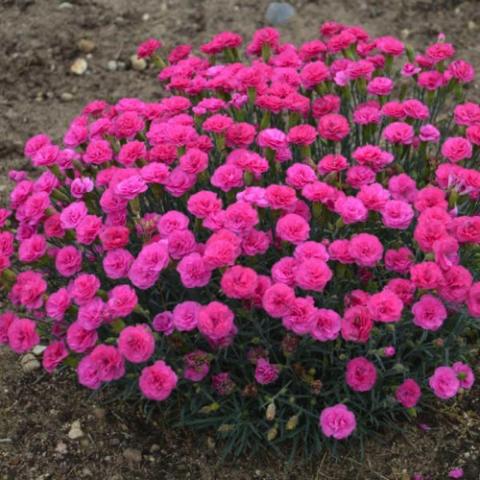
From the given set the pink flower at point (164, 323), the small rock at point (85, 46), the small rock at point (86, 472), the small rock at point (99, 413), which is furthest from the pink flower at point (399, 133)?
the small rock at point (85, 46)

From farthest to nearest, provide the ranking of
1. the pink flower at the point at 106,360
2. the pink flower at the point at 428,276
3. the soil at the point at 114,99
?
the soil at the point at 114,99, the pink flower at the point at 106,360, the pink flower at the point at 428,276

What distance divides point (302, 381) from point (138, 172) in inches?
37.5

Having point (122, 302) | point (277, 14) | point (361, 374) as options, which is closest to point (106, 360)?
point (122, 302)

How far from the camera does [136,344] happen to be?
2.18 metres

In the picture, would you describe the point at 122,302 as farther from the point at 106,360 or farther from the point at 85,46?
the point at 85,46

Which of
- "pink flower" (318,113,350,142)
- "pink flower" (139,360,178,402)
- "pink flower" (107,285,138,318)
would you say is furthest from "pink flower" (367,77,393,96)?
A: "pink flower" (139,360,178,402)

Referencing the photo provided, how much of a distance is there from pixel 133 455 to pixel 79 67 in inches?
111

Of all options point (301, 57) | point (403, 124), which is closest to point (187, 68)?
point (301, 57)

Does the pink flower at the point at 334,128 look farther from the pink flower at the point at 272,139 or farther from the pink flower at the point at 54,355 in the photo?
the pink flower at the point at 54,355

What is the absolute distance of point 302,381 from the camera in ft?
8.19

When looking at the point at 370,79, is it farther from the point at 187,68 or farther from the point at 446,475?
the point at 446,475

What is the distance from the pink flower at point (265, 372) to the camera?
244cm

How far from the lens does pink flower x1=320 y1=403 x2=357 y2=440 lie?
90.4 inches

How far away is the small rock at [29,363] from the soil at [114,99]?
0.03 m
